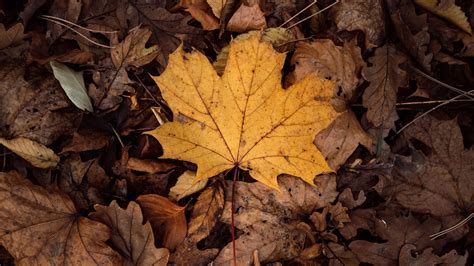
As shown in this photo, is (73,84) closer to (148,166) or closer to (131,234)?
(148,166)

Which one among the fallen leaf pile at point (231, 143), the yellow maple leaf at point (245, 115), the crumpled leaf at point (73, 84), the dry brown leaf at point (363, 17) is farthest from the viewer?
the dry brown leaf at point (363, 17)

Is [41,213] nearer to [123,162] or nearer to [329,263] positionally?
[123,162]

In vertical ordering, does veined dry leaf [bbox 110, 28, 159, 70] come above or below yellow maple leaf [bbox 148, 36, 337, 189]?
above

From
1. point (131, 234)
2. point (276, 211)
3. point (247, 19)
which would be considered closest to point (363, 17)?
point (247, 19)

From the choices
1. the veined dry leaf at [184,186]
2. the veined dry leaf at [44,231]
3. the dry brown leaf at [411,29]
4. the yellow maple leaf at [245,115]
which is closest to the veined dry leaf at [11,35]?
the veined dry leaf at [44,231]

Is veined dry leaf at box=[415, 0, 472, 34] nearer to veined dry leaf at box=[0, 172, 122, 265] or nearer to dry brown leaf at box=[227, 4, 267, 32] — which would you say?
dry brown leaf at box=[227, 4, 267, 32]

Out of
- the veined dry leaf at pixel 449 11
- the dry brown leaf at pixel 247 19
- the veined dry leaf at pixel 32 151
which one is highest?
the dry brown leaf at pixel 247 19

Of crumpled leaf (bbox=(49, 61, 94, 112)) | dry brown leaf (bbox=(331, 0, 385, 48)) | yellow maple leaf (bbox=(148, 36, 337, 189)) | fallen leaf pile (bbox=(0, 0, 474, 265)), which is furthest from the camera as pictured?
dry brown leaf (bbox=(331, 0, 385, 48))

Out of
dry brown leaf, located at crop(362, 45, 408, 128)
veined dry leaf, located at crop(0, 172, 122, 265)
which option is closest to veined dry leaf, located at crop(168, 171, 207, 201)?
veined dry leaf, located at crop(0, 172, 122, 265)

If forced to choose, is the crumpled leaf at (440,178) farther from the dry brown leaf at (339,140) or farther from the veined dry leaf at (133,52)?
the veined dry leaf at (133,52)
